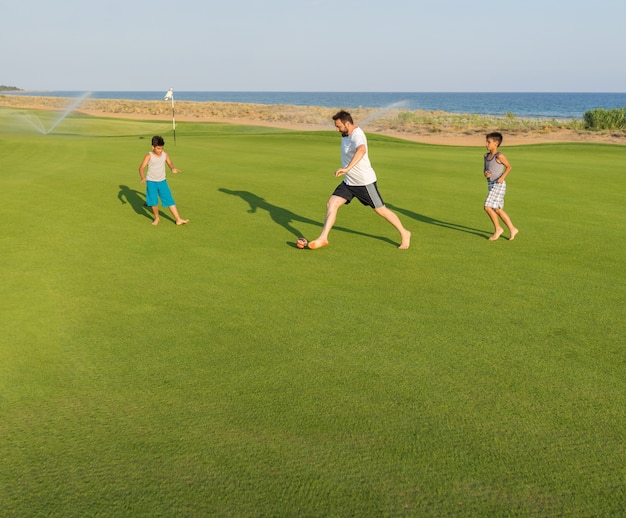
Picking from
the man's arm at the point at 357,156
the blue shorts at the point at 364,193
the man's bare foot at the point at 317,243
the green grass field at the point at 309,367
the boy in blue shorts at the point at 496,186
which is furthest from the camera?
the boy in blue shorts at the point at 496,186

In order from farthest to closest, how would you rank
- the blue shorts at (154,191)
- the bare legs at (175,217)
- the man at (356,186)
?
1. the blue shorts at (154,191)
2. the bare legs at (175,217)
3. the man at (356,186)

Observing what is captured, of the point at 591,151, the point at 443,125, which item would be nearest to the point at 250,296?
the point at 591,151

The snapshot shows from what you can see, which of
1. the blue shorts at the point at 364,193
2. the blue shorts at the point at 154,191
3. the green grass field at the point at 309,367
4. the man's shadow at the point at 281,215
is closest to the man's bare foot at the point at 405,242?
the green grass field at the point at 309,367

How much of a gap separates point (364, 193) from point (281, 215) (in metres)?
2.65

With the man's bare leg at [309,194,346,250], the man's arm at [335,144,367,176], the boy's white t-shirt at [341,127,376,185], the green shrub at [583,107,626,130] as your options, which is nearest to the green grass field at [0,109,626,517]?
the man's bare leg at [309,194,346,250]

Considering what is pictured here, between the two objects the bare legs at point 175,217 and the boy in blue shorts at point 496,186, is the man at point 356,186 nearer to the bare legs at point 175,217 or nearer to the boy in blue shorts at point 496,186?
the boy in blue shorts at point 496,186

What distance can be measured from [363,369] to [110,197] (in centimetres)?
915

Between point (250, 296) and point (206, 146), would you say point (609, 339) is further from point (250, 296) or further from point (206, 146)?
point (206, 146)

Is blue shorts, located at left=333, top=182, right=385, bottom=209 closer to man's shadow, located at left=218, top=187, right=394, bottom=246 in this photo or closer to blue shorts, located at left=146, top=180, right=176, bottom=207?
man's shadow, located at left=218, top=187, right=394, bottom=246

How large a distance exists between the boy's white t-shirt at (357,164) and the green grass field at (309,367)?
97cm

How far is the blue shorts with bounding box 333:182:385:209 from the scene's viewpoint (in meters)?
8.66

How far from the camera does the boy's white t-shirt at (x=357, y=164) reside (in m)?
8.33

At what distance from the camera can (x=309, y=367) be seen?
4.83 metres

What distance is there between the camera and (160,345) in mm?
5297
